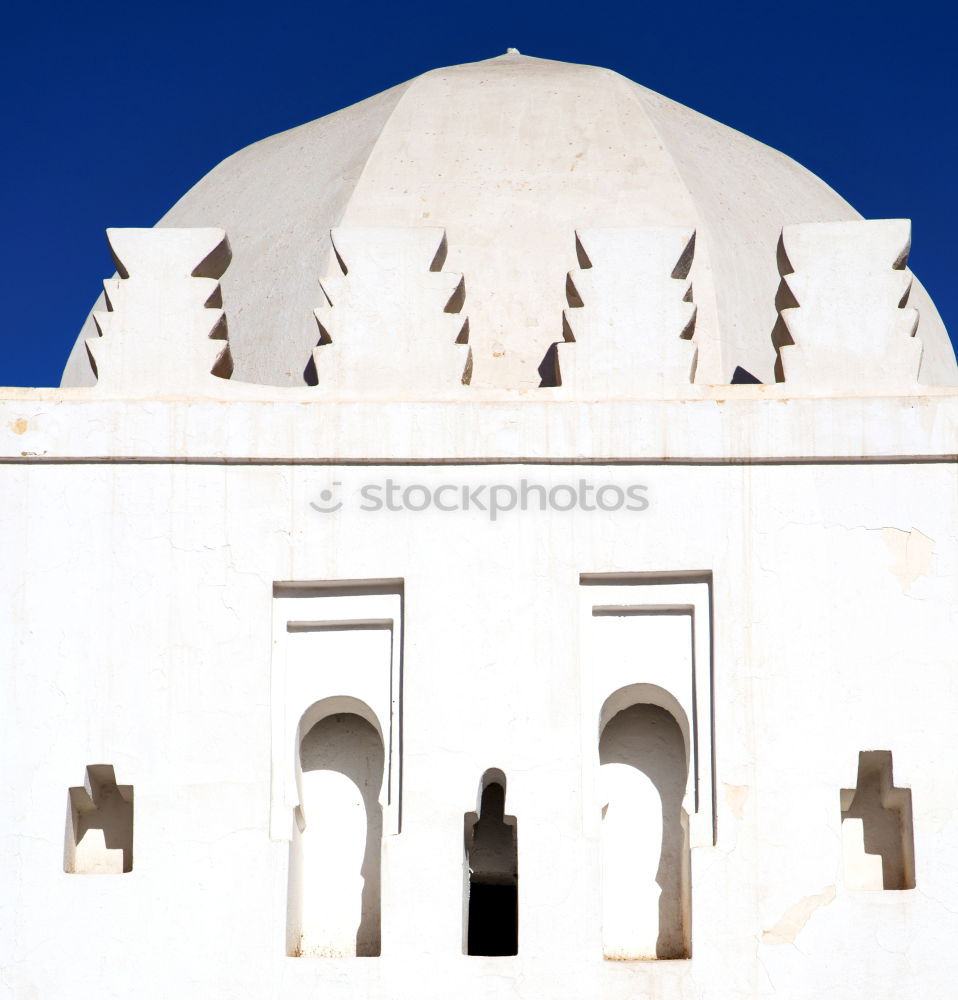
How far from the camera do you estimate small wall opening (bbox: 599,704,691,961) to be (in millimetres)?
11586

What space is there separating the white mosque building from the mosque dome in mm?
2534

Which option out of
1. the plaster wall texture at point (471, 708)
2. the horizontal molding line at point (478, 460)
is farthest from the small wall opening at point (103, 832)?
the horizontal molding line at point (478, 460)

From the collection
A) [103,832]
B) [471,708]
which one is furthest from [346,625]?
[103,832]

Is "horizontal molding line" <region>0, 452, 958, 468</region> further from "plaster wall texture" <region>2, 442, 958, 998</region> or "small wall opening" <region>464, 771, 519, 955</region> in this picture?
"small wall opening" <region>464, 771, 519, 955</region>

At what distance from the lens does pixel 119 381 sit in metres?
12.2

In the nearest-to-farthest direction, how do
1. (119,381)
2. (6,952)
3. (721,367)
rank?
(6,952) → (119,381) → (721,367)

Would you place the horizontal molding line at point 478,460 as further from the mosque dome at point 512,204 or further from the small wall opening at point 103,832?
the mosque dome at point 512,204

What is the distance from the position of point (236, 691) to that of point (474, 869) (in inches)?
85.7

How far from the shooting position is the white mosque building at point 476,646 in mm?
11258

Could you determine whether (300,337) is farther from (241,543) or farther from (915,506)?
(915,506)

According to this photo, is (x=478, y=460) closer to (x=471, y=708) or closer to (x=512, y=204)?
(x=471, y=708)

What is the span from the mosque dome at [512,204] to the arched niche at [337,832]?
11.6 feet

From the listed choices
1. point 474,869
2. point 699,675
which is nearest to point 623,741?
point 699,675

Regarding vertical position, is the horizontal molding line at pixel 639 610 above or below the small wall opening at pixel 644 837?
above
